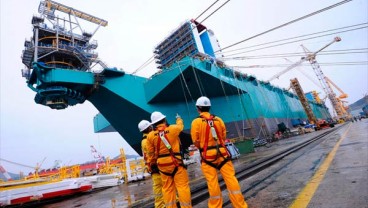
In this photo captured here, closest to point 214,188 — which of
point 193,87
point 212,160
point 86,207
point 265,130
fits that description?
point 212,160

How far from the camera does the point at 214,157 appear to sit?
307 centimetres

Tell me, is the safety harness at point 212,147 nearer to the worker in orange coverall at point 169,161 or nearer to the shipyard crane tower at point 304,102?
the worker in orange coverall at point 169,161

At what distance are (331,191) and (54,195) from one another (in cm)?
959

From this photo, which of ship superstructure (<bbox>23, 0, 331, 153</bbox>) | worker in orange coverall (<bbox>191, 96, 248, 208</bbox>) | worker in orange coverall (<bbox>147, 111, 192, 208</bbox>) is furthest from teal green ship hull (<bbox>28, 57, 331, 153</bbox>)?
worker in orange coverall (<bbox>191, 96, 248, 208</bbox>)

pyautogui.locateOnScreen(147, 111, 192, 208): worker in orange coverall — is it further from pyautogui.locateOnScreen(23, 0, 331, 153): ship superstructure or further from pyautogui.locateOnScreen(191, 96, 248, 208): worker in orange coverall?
pyautogui.locateOnScreen(23, 0, 331, 153): ship superstructure

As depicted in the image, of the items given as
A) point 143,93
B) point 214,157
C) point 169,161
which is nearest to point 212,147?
point 214,157

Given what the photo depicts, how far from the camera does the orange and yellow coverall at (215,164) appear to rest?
2807 millimetres

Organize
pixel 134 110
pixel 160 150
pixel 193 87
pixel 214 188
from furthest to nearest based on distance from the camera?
pixel 193 87
pixel 134 110
pixel 160 150
pixel 214 188

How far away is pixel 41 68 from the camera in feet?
43.8

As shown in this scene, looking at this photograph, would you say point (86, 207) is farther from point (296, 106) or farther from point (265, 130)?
point (296, 106)

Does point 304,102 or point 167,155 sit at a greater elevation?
point 304,102

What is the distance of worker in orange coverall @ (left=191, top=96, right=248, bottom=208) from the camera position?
2836 mm

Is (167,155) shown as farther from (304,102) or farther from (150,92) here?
(304,102)

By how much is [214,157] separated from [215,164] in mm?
102
